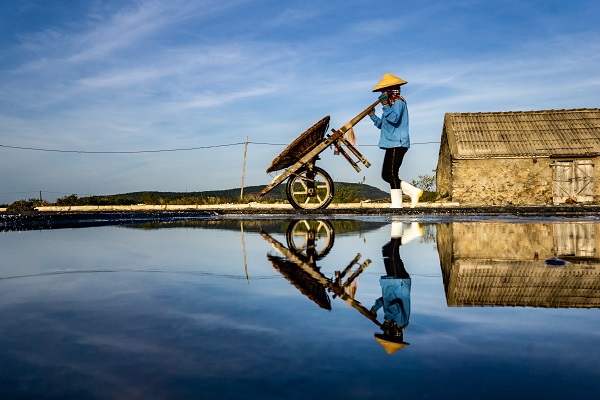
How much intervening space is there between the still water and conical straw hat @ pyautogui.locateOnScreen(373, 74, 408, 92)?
325 inches

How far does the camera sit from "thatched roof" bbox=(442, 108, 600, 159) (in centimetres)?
2327

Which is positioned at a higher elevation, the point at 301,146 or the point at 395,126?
the point at 395,126

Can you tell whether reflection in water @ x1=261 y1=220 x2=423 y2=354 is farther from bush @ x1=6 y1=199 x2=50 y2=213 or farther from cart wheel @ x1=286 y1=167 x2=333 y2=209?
bush @ x1=6 y1=199 x2=50 y2=213

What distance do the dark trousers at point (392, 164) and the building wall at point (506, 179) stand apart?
11846mm

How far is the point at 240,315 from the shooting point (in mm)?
2160

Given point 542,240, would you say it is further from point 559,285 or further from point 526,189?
point 526,189

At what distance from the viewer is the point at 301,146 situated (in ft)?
41.5

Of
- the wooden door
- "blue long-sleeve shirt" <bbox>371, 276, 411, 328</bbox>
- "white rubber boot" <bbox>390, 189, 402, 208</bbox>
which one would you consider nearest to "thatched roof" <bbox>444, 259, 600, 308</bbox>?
"blue long-sleeve shirt" <bbox>371, 276, 411, 328</bbox>

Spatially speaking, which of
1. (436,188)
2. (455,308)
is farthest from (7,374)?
(436,188)

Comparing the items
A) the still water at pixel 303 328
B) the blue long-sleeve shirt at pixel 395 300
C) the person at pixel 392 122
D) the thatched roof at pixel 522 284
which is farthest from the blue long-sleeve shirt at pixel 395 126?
the blue long-sleeve shirt at pixel 395 300

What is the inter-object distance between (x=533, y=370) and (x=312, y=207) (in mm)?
12506

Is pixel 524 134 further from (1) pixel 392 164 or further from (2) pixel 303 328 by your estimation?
(2) pixel 303 328

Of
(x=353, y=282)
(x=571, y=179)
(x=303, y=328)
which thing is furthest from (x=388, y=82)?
(x=571, y=179)

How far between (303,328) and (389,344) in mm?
348
